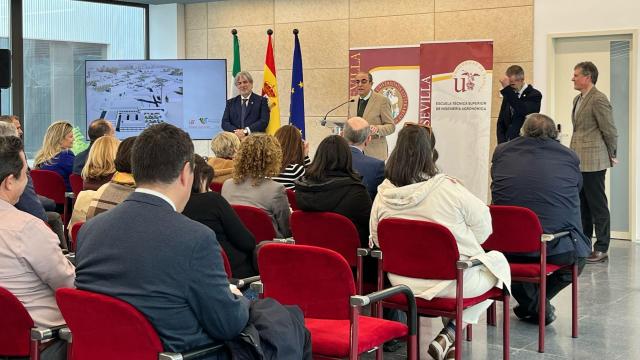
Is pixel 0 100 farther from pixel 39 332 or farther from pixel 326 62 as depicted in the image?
pixel 39 332

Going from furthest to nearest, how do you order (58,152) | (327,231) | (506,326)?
(58,152), (327,231), (506,326)

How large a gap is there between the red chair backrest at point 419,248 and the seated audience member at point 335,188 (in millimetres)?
503

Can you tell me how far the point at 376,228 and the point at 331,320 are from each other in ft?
3.37

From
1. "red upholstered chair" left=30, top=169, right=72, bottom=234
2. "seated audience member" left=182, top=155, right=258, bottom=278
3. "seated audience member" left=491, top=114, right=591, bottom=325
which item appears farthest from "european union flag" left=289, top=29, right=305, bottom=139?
"seated audience member" left=182, top=155, right=258, bottom=278

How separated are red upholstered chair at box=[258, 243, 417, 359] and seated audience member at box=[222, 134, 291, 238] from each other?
145 cm

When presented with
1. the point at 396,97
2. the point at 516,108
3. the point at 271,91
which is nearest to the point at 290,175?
the point at 516,108

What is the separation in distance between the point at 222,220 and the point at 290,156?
5.56 ft

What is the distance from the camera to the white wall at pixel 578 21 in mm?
8680

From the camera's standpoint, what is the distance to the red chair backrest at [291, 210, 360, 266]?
4363mm

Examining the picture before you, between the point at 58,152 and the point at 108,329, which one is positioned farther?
the point at 58,152

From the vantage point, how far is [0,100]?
10594mm

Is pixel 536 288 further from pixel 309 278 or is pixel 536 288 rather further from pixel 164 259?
pixel 164 259

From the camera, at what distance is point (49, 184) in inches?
268

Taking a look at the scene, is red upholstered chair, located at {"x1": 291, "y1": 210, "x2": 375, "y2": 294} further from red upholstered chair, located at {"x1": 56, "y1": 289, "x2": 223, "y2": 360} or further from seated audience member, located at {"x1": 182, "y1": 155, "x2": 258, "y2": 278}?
red upholstered chair, located at {"x1": 56, "y1": 289, "x2": 223, "y2": 360}
